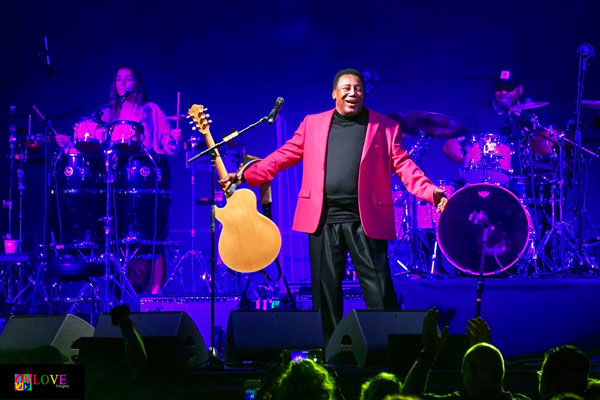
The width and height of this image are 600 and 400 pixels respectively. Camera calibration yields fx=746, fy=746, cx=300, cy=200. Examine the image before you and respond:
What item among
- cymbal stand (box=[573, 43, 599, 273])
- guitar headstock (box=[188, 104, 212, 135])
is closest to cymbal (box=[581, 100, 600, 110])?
cymbal stand (box=[573, 43, 599, 273])

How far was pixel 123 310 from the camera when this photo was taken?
3.78 m

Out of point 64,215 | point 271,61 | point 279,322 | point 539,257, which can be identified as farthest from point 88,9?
point 279,322

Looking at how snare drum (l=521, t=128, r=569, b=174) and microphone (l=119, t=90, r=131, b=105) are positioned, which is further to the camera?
microphone (l=119, t=90, r=131, b=105)

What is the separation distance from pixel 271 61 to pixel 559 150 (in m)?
4.38

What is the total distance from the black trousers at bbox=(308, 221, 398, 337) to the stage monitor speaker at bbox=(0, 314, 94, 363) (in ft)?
5.42

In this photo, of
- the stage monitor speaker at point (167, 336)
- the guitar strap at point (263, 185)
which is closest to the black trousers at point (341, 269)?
the guitar strap at point (263, 185)

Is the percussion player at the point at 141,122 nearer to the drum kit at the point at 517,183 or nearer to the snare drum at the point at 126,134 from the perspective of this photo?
the snare drum at the point at 126,134

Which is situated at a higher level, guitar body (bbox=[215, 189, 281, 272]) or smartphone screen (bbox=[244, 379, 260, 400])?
guitar body (bbox=[215, 189, 281, 272])

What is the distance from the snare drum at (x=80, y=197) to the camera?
29.2ft

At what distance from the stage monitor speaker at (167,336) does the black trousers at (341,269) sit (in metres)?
1.07

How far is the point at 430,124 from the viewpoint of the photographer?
8.17 meters

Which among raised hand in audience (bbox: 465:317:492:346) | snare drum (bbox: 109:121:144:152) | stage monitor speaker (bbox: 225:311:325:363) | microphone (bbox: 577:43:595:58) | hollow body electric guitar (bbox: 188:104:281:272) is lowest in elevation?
stage monitor speaker (bbox: 225:311:325:363)

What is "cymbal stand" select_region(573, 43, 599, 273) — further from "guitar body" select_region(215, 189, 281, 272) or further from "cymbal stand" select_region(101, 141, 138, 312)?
"cymbal stand" select_region(101, 141, 138, 312)

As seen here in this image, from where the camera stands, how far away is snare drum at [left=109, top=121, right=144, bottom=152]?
332 inches
